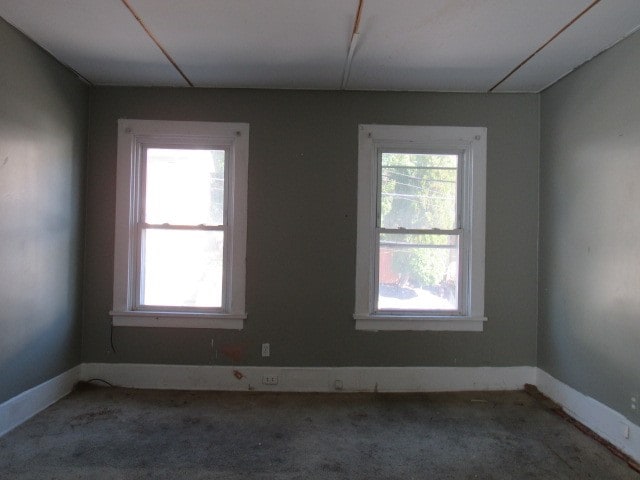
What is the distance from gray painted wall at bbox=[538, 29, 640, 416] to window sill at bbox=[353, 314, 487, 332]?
57 cm

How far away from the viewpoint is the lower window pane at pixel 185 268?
323cm

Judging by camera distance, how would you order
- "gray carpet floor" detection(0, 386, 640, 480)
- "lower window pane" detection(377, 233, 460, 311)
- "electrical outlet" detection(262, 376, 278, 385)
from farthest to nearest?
"lower window pane" detection(377, 233, 460, 311)
"electrical outlet" detection(262, 376, 278, 385)
"gray carpet floor" detection(0, 386, 640, 480)

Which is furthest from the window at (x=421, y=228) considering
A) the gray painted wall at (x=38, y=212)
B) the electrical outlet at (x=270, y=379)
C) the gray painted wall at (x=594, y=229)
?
the gray painted wall at (x=38, y=212)

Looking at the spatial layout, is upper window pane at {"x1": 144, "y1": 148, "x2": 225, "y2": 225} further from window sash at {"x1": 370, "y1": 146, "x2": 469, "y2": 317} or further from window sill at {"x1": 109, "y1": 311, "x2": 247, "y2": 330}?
window sash at {"x1": 370, "y1": 146, "x2": 469, "y2": 317}

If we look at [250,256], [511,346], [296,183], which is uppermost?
[296,183]

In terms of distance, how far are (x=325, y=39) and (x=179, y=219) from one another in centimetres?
183

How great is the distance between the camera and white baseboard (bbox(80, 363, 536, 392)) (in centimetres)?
312

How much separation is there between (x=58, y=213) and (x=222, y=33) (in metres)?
1.78

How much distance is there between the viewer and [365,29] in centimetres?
231

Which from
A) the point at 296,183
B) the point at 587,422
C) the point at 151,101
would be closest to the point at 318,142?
the point at 296,183

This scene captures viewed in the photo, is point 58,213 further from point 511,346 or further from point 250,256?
point 511,346

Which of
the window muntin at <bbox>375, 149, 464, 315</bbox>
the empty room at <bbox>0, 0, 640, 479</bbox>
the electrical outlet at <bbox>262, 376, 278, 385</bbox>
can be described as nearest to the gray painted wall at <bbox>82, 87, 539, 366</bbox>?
the empty room at <bbox>0, 0, 640, 479</bbox>

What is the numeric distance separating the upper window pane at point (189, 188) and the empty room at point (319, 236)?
0.02 meters

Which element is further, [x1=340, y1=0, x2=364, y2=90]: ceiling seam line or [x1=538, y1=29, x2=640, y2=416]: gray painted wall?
[x1=538, y1=29, x2=640, y2=416]: gray painted wall
